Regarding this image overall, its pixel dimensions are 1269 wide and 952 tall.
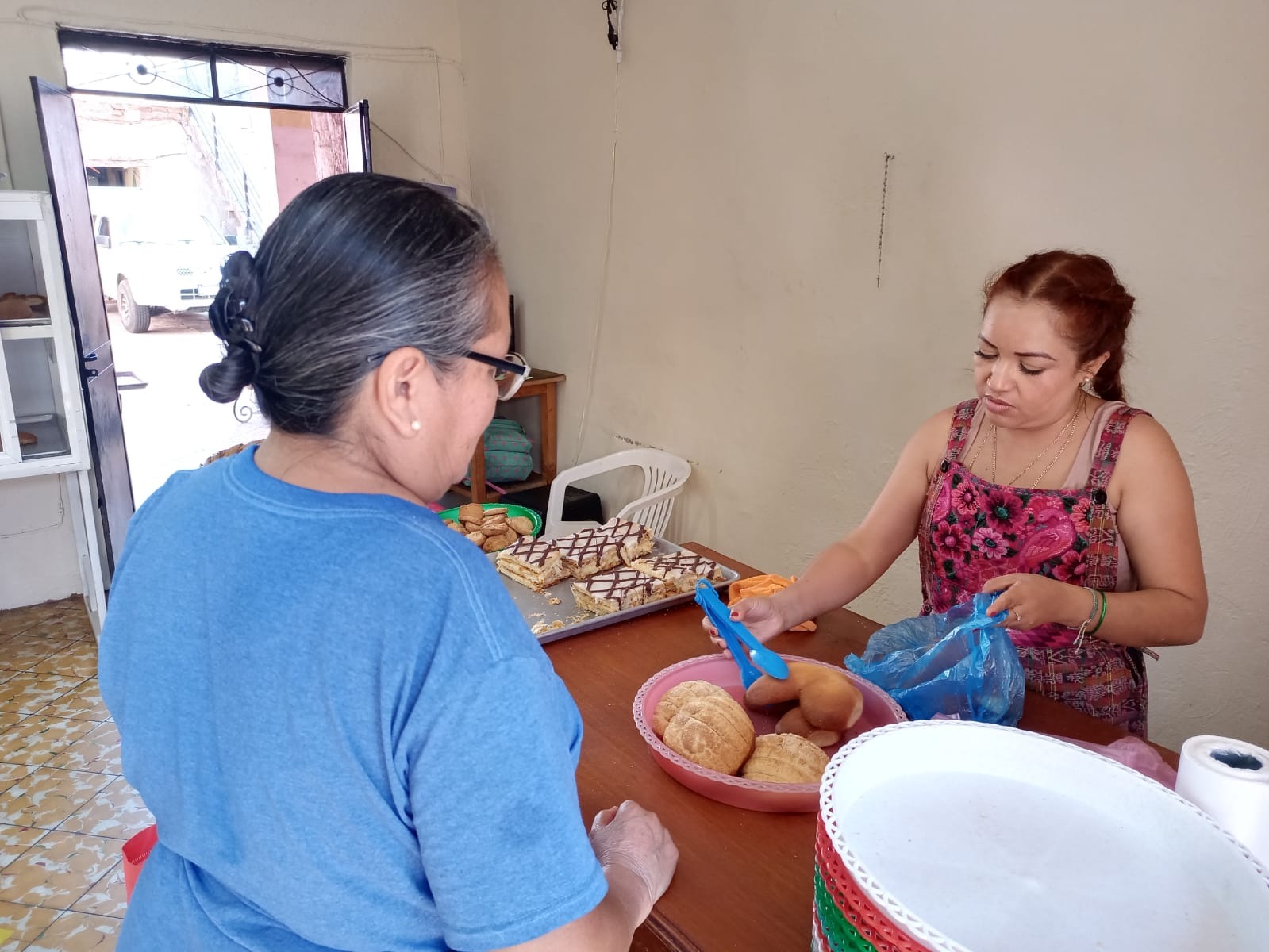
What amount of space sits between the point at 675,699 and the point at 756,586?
59 cm

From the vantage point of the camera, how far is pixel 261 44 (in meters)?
4.00

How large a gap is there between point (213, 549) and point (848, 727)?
997 millimetres

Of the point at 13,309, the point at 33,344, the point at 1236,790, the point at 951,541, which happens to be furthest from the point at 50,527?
the point at 1236,790

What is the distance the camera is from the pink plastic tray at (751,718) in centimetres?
115

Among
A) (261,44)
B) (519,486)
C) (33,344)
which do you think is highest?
(261,44)

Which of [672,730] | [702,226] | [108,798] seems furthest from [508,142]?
[672,730]

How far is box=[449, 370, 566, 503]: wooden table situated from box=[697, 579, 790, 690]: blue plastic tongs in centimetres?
275

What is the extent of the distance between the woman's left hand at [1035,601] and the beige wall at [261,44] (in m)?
4.05

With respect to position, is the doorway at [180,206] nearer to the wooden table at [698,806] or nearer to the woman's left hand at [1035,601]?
the wooden table at [698,806]

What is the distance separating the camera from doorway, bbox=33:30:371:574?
351 cm

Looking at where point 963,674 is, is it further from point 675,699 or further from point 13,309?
point 13,309

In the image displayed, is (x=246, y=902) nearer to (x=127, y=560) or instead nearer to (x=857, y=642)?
(x=127, y=560)

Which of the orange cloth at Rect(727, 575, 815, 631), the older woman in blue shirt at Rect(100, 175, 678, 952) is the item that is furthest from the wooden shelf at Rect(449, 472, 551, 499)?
the older woman in blue shirt at Rect(100, 175, 678, 952)

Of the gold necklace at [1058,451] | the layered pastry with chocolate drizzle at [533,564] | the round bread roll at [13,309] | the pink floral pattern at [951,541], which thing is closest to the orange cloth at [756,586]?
the pink floral pattern at [951,541]
